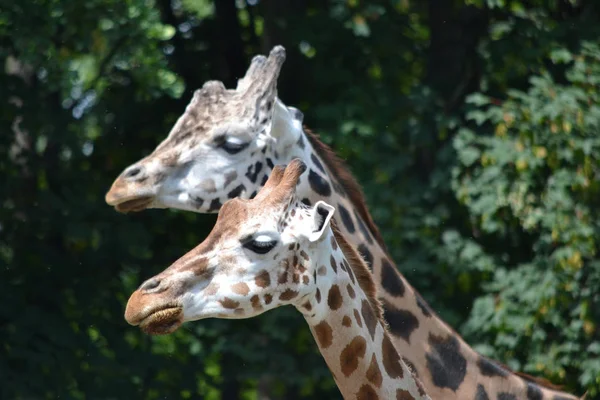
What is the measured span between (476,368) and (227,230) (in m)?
1.57

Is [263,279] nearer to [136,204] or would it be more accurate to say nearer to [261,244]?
[261,244]

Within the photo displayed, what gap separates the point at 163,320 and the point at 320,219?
584 mm

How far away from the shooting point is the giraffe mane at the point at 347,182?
486cm

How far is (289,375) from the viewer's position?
8086 millimetres

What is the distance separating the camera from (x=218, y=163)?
4859 mm

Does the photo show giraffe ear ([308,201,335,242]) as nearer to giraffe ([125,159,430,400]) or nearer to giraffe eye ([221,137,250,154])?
giraffe ([125,159,430,400])

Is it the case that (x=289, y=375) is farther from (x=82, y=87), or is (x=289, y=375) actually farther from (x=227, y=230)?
(x=227, y=230)

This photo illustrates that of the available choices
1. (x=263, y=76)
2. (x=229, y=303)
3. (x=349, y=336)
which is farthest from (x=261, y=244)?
(x=263, y=76)

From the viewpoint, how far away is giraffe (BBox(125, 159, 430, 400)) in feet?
10.6

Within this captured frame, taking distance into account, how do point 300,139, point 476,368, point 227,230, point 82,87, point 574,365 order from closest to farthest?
point 227,230 → point 476,368 → point 300,139 → point 574,365 → point 82,87

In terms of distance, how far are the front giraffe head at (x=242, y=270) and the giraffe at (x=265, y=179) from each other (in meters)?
1.19

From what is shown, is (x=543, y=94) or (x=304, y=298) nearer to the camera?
(x=304, y=298)

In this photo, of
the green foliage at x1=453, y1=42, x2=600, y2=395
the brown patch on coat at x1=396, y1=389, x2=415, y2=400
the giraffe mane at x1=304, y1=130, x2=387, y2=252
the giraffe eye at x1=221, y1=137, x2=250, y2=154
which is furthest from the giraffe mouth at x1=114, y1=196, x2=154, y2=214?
the green foliage at x1=453, y1=42, x2=600, y2=395

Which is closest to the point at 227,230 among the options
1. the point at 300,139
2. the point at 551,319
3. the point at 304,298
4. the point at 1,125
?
the point at 304,298
